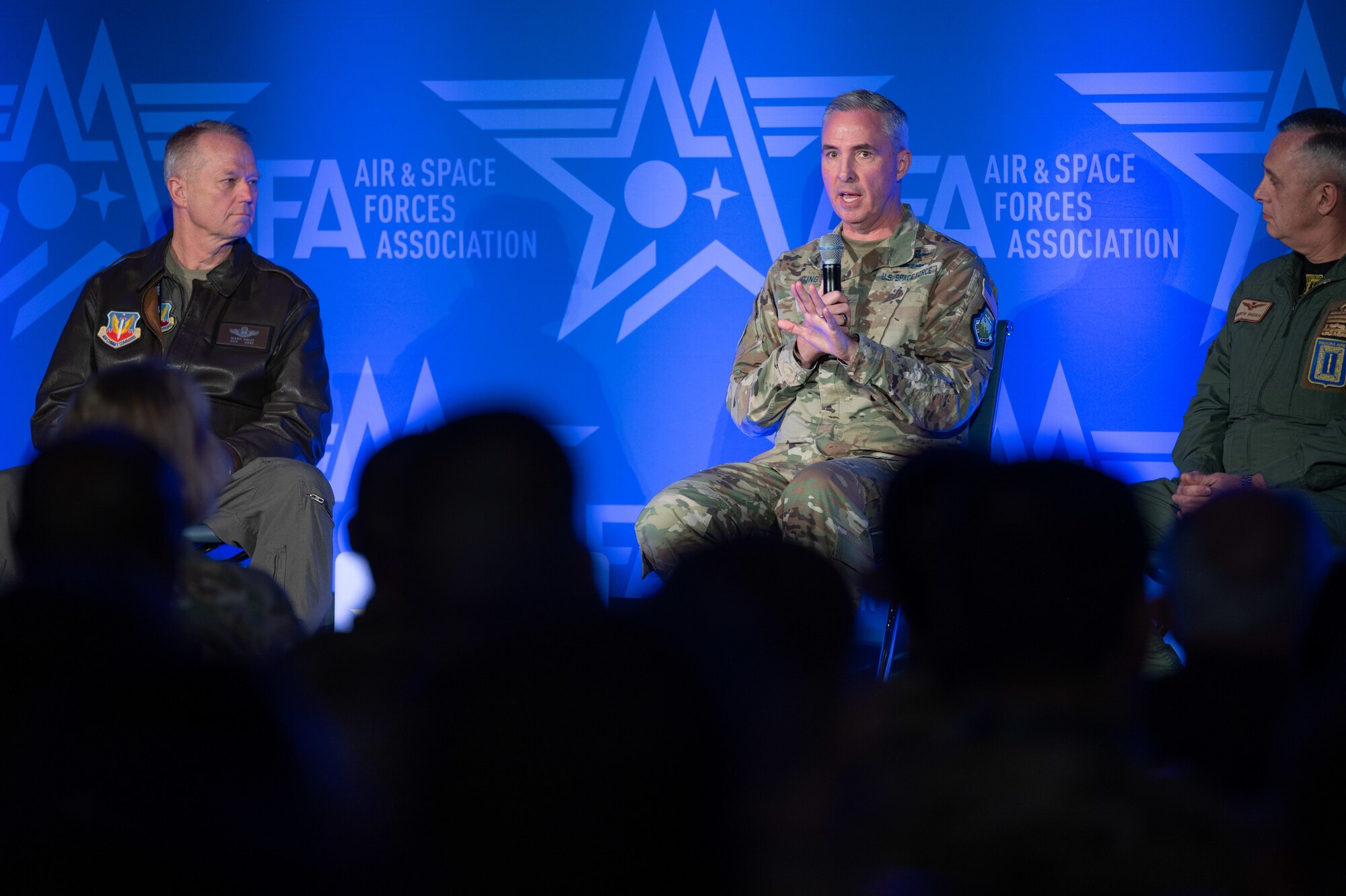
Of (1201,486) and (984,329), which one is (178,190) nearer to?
(984,329)

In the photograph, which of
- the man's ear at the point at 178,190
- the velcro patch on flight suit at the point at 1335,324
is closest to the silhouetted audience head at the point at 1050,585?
the velcro patch on flight suit at the point at 1335,324

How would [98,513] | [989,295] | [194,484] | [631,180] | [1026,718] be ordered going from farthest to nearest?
1. [631,180]
2. [989,295]
3. [194,484]
4. [98,513]
5. [1026,718]

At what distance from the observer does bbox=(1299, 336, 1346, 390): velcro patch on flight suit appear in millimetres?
3320

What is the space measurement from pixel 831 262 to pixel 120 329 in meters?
2.01

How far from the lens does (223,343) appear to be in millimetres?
3797

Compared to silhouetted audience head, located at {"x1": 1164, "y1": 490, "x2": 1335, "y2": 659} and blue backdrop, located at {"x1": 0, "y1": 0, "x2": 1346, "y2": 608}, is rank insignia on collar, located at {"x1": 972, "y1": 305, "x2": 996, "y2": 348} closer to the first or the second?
blue backdrop, located at {"x1": 0, "y1": 0, "x2": 1346, "y2": 608}

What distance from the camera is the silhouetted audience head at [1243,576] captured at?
1.46 metres

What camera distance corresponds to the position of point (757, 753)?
42.6 inches

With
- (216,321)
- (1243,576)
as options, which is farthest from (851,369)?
(1243,576)

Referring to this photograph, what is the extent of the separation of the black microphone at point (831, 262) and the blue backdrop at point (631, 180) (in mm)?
932

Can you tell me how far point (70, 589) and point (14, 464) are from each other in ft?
13.2

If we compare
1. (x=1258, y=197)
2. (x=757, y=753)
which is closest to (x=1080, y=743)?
(x=757, y=753)

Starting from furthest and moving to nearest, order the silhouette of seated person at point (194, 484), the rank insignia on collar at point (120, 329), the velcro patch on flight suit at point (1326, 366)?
the rank insignia on collar at point (120, 329) → the velcro patch on flight suit at point (1326, 366) → the silhouette of seated person at point (194, 484)

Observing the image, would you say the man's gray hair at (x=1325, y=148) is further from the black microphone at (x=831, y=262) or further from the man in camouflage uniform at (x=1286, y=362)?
the black microphone at (x=831, y=262)
